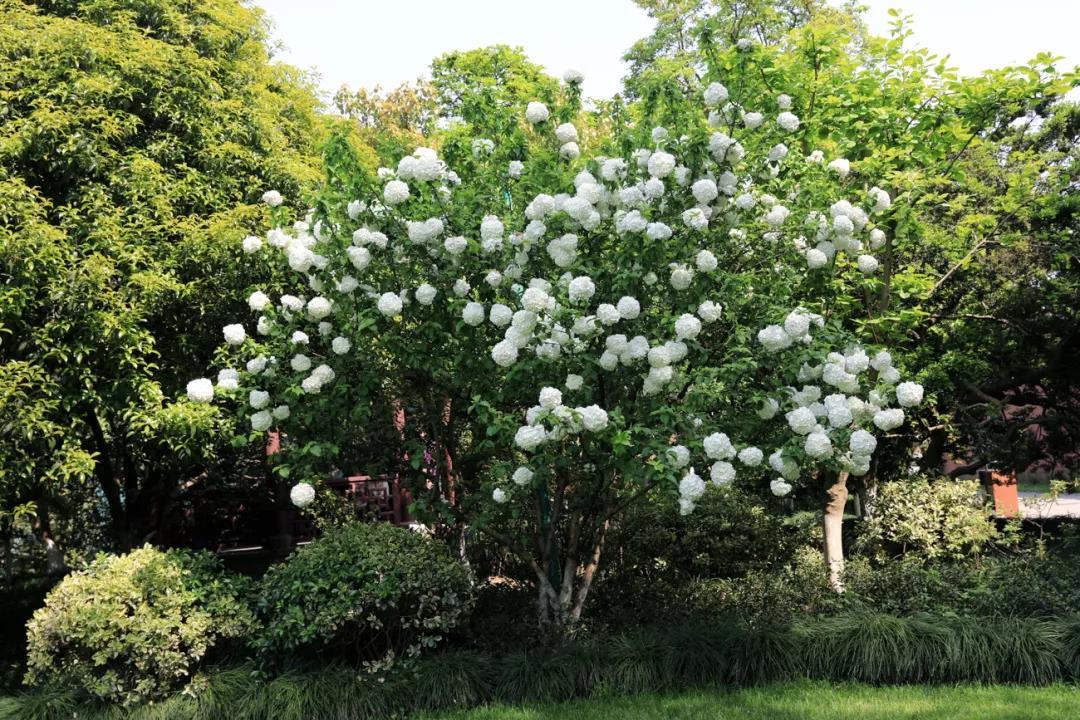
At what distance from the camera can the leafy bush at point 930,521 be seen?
7418mm

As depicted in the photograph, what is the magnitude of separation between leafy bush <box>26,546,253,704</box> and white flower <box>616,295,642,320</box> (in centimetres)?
293

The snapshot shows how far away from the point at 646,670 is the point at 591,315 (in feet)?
6.97

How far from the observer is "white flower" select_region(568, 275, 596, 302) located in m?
4.89

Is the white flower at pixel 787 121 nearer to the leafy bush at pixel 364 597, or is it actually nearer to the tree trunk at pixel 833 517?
the tree trunk at pixel 833 517

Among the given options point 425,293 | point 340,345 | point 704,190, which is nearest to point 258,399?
point 340,345

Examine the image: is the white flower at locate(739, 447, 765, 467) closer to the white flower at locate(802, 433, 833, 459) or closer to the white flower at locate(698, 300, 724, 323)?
the white flower at locate(802, 433, 833, 459)

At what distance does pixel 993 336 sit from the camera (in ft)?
29.3

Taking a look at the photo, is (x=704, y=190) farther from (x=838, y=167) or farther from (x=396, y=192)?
(x=396, y=192)

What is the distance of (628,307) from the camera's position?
4910 millimetres

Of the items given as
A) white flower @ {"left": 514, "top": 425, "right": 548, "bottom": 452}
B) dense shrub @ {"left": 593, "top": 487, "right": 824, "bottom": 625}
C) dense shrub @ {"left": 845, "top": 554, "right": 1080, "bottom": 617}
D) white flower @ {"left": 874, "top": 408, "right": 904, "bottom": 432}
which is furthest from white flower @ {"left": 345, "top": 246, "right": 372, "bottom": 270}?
dense shrub @ {"left": 845, "top": 554, "right": 1080, "bottom": 617}

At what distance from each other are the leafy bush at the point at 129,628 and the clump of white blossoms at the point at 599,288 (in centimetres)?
112

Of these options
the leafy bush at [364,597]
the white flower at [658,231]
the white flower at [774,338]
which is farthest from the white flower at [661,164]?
the leafy bush at [364,597]

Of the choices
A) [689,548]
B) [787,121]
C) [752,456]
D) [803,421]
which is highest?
[787,121]

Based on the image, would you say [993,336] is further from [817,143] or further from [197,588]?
[197,588]
